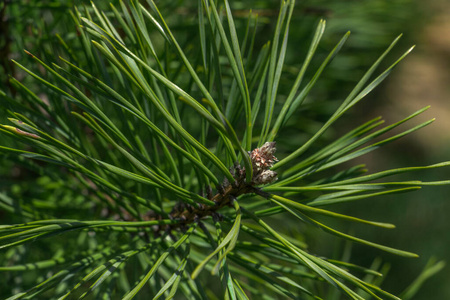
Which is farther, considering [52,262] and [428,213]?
[428,213]

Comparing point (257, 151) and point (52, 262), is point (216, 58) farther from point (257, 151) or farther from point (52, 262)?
point (52, 262)

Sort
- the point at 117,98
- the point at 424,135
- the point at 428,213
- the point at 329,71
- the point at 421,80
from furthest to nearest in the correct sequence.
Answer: the point at 421,80 < the point at 424,135 < the point at 428,213 < the point at 329,71 < the point at 117,98

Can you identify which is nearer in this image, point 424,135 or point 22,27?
point 22,27

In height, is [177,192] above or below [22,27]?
below

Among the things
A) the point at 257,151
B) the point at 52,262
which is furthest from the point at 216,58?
the point at 52,262

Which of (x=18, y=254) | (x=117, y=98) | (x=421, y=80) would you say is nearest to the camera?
(x=117, y=98)

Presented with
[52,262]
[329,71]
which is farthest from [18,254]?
[329,71]

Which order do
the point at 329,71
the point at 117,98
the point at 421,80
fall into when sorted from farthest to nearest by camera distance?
1. the point at 421,80
2. the point at 329,71
3. the point at 117,98


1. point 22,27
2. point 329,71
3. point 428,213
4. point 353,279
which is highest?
point 22,27

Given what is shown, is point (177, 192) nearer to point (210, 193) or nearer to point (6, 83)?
point (210, 193)
